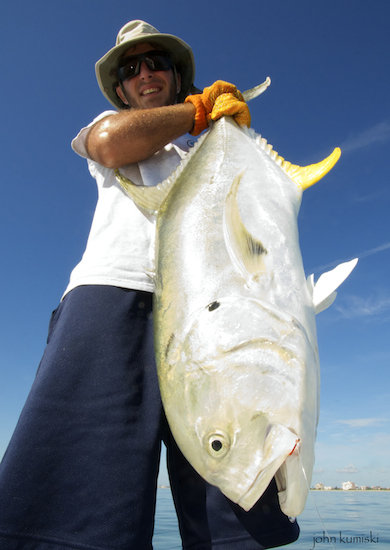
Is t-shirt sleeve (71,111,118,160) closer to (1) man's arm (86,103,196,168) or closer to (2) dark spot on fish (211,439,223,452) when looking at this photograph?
(1) man's arm (86,103,196,168)

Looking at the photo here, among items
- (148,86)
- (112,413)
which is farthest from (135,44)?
(112,413)

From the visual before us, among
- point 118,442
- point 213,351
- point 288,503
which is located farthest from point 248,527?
point 213,351

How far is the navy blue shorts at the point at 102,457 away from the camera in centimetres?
135

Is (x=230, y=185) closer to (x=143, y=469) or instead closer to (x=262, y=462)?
(x=262, y=462)

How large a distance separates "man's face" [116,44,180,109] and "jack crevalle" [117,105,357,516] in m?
0.79

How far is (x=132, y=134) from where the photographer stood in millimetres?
1882

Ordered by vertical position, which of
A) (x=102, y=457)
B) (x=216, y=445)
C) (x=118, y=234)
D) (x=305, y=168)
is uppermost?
(x=305, y=168)

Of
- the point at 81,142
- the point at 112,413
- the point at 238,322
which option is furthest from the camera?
the point at 81,142

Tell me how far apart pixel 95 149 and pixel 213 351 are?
1253 mm

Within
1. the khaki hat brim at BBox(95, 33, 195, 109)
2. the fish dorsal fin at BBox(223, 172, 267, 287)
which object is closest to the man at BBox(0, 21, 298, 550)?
the fish dorsal fin at BBox(223, 172, 267, 287)

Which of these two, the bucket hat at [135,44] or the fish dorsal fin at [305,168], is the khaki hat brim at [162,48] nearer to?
the bucket hat at [135,44]

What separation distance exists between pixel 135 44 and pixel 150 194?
1.19m

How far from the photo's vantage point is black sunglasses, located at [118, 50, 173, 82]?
2369 millimetres

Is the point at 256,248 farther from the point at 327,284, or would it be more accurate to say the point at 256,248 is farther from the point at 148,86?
the point at 148,86
